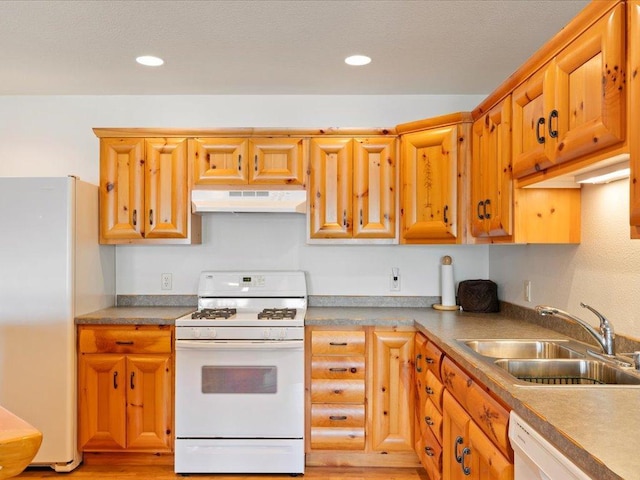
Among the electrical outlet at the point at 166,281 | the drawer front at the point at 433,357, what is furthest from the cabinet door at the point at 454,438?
the electrical outlet at the point at 166,281

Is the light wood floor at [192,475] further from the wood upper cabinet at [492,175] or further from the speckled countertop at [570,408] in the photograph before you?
the wood upper cabinet at [492,175]

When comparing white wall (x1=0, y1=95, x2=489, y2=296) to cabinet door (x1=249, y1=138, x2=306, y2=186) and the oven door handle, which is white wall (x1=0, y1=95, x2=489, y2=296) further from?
the oven door handle

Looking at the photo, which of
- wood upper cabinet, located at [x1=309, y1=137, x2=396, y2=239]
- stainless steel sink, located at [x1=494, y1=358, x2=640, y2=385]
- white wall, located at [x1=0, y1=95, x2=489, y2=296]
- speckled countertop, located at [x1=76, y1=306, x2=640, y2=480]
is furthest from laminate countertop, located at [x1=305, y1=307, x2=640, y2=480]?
white wall, located at [x1=0, y1=95, x2=489, y2=296]

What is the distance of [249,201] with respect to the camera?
2.97 meters

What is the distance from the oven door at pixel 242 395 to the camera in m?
2.69

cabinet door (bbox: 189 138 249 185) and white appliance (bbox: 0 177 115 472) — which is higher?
cabinet door (bbox: 189 138 249 185)

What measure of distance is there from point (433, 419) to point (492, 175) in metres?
1.25

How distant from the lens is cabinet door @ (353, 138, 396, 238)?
9.95 ft

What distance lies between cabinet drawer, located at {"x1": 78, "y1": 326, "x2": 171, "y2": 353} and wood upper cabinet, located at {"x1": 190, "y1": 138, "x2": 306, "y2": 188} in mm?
975

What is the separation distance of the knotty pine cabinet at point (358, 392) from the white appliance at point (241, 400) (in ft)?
0.37

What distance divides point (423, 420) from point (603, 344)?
3.50ft

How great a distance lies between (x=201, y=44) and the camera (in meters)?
2.50

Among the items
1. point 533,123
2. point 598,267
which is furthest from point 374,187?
point 598,267

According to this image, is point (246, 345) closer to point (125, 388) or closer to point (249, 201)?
point (125, 388)
